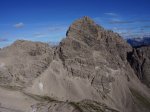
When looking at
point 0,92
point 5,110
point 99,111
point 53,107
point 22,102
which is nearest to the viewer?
point 5,110

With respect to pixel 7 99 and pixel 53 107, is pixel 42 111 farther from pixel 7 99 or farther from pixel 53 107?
pixel 7 99

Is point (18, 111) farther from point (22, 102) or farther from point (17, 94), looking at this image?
point (17, 94)

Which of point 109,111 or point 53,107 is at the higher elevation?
point 53,107

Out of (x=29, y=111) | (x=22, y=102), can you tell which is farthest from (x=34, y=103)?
(x=29, y=111)

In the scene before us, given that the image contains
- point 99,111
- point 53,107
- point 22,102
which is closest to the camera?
point 53,107

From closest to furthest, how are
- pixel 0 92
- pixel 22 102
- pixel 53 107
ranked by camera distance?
1. pixel 53 107
2. pixel 22 102
3. pixel 0 92

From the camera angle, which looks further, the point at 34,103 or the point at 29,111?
the point at 34,103

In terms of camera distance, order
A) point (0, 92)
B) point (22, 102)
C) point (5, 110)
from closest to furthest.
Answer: point (5, 110), point (22, 102), point (0, 92)

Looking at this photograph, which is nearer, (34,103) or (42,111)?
(42,111)

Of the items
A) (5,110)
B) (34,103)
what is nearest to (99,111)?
(34,103)
